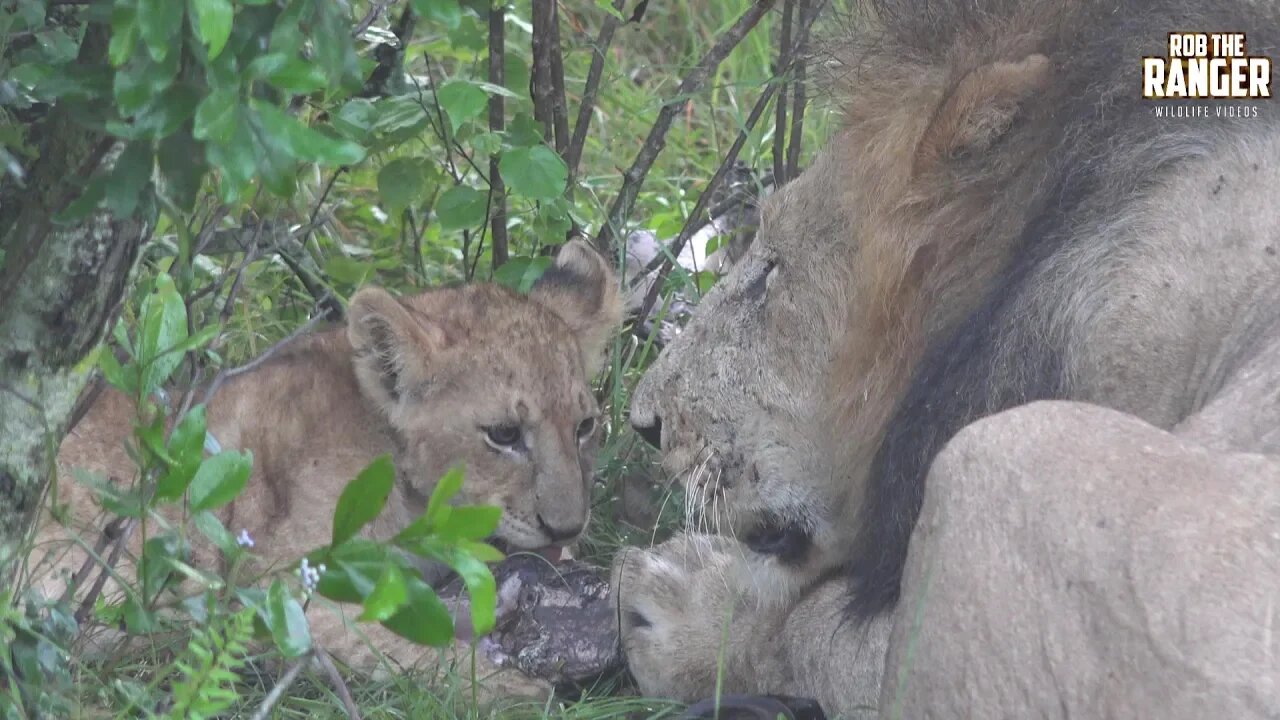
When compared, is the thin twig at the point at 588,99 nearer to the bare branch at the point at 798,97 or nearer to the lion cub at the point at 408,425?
the bare branch at the point at 798,97

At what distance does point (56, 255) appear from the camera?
2.80 m

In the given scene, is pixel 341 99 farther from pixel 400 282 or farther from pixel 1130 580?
pixel 1130 580

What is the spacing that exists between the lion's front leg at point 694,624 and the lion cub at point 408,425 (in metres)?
0.28

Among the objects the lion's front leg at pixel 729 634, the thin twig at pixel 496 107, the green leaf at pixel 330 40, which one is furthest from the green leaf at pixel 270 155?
the thin twig at pixel 496 107

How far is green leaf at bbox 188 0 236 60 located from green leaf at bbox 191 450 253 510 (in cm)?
66

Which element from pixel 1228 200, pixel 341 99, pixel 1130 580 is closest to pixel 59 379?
pixel 341 99

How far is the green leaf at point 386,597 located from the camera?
7.62 feet

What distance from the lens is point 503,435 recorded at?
3975mm

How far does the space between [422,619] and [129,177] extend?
0.77m

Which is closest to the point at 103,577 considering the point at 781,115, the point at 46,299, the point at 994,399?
the point at 46,299

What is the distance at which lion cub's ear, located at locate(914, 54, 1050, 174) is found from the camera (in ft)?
10.4

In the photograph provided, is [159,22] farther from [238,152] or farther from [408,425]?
[408,425]

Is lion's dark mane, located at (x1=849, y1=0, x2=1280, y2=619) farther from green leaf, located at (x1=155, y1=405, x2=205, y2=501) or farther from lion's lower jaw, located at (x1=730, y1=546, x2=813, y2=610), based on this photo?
green leaf, located at (x1=155, y1=405, x2=205, y2=501)

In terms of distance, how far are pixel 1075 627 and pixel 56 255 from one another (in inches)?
66.8
